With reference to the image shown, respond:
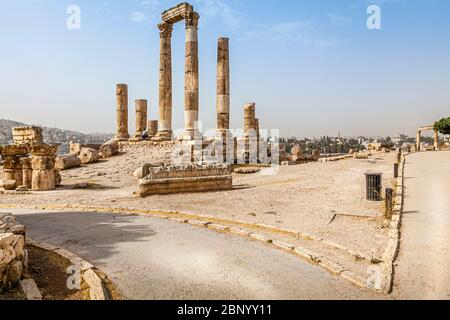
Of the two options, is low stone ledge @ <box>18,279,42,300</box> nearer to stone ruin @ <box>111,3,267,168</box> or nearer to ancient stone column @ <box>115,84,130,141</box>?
Result: stone ruin @ <box>111,3,267,168</box>

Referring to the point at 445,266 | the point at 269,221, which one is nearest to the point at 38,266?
the point at 269,221

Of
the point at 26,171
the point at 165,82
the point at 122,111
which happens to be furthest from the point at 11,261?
the point at 122,111

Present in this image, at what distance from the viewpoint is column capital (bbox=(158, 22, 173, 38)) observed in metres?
24.4

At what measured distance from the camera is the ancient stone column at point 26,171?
1385 cm

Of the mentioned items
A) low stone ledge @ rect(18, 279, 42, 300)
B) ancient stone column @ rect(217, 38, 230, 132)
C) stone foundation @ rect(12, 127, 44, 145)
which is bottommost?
low stone ledge @ rect(18, 279, 42, 300)

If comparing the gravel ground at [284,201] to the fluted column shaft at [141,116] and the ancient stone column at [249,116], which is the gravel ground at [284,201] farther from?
the fluted column shaft at [141,116]

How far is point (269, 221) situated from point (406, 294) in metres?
4.07

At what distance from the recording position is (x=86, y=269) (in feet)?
15.7

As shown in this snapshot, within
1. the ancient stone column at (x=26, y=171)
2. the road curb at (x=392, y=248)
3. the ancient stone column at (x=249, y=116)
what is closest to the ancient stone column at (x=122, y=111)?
the ancient stone column at (x=249, y=116)

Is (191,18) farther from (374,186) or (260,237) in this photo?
(260,237)

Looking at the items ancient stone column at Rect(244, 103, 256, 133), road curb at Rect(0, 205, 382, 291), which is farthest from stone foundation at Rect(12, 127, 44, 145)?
ancient stone column at Rect(244, 103, 256, 133)

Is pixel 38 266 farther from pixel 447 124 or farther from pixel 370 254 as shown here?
pixel 447 124

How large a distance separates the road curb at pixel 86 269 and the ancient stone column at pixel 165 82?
18.8 meters

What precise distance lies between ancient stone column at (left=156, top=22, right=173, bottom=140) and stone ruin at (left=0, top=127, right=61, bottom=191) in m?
10.8
